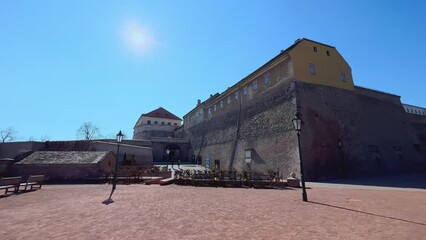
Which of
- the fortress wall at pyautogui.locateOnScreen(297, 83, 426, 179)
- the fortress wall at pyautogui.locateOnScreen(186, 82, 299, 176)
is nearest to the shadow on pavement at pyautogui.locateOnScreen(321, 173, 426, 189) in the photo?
the fortress wall at pyautogui.locateOnScreen(297, 83, 426, 179)

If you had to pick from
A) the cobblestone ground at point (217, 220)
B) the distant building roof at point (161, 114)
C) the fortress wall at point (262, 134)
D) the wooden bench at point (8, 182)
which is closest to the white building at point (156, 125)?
the distant building roof at point (161, 114)

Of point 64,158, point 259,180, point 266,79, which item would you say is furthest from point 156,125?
point 259,180

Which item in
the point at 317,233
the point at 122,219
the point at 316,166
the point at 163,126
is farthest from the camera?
the point at 163,126

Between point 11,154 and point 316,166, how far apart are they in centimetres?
3610

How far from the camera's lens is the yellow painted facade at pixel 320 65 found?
67.1ft

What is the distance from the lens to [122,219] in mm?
6309

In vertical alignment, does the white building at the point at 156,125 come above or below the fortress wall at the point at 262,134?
above

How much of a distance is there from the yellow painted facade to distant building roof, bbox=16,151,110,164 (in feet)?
65.0

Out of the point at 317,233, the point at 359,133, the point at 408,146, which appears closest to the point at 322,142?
the point at 359,133

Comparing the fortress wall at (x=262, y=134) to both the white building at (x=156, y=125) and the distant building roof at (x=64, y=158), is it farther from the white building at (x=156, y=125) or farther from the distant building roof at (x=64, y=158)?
the white building at (x=156, y=125)

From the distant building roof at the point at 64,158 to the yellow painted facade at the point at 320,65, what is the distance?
65.0ft

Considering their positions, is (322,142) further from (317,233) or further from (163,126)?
(163,126)

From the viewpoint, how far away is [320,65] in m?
21.6

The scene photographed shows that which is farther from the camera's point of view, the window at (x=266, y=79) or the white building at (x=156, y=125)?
the white building at (x=156, y=125)
